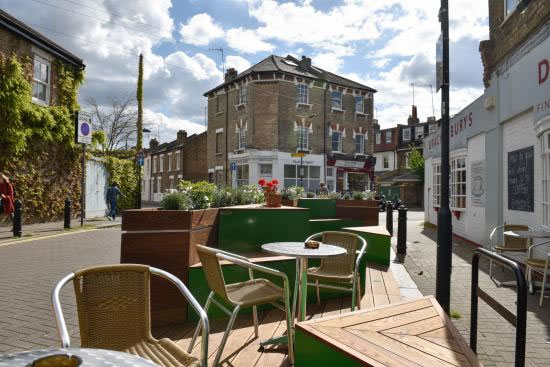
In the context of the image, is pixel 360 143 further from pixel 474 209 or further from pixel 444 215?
pixel 444 215

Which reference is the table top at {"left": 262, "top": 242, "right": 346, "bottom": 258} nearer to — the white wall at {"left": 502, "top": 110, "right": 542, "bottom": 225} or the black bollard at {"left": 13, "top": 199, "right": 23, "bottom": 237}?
the white wall at {"left": 502, "top": 110, "right": 542, "bottom": 225}

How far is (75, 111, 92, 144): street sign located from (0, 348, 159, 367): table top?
13863mm

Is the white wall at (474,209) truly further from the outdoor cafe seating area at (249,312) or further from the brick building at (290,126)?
the brick building at (290,126)

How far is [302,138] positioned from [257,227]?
23.9 metres

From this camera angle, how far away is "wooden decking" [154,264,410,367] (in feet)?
11.1

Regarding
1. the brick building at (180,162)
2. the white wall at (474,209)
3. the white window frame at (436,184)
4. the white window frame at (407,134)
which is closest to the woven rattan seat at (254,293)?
the white wall at (474,209)

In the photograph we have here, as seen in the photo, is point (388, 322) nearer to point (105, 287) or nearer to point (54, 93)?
point (105, 287)

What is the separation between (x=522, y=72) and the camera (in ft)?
26.4

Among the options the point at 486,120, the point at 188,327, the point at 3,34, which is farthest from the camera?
the point at 3,34

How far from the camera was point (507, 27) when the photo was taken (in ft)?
29.9

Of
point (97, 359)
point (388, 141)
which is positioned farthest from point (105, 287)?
point (388, 141)

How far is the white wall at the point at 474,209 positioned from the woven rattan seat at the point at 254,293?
26.8 feet

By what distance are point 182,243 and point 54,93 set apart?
1399 centimetres

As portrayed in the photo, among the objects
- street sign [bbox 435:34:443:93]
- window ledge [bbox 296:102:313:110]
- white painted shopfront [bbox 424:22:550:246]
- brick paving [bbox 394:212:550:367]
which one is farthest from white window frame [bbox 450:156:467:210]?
window ledge [bbox 296:102:313:110]
